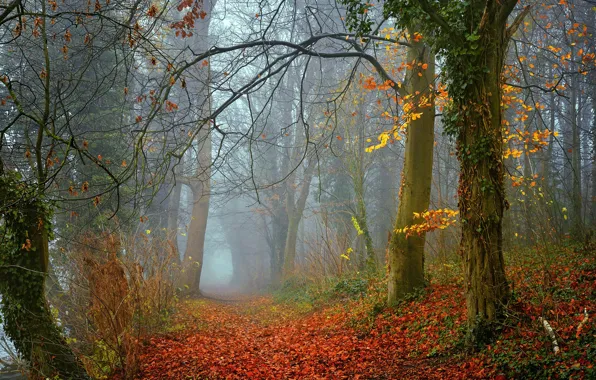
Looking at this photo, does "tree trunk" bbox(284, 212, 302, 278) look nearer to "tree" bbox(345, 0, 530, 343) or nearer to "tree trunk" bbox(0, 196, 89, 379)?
"tree trunk" bbox(0, 196, 89, 379)

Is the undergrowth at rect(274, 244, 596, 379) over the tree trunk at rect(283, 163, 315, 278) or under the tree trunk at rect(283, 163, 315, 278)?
under

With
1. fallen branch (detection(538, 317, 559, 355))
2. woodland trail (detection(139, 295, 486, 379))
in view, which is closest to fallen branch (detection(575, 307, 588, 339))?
fallen branch (detection(538, 317, 559, 355))

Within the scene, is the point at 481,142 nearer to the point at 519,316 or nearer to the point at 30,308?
the point at 519,316

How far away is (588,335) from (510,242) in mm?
5183

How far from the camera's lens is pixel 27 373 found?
5566mm

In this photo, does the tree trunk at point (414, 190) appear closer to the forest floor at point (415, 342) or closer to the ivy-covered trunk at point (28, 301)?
the forest floor at point (415, 342)

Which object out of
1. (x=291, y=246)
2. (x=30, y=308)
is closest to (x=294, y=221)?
(x=291, y=246)

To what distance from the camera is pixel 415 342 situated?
613 centimetres

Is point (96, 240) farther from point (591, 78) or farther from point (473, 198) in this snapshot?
point (591, 78)

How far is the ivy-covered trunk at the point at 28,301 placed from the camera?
5512 mm

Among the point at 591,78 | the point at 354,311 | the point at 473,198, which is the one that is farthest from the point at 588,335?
the point at 591,78

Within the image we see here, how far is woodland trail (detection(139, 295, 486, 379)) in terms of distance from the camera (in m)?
5.38

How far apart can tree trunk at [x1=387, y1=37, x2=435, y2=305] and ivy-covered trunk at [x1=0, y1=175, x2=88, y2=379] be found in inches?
197

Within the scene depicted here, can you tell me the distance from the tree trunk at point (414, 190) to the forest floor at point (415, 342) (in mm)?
385
